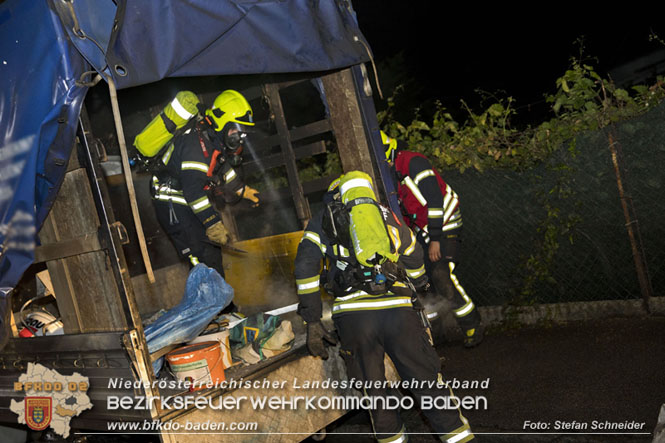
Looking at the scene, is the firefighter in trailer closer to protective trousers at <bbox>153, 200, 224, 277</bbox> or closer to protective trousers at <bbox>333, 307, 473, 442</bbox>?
protective trousers at <bbox>333, 307, 473, 442</bbox>

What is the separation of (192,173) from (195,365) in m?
1.94

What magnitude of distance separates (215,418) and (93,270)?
3.61 ft

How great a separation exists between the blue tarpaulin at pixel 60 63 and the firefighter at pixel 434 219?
2.39 meters

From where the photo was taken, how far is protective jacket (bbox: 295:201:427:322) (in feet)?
12.3

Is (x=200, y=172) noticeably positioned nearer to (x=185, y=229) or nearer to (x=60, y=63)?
(x=185, y=229)

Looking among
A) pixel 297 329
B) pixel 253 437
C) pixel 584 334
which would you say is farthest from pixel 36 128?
pixel 584 334

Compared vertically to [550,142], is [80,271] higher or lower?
higher

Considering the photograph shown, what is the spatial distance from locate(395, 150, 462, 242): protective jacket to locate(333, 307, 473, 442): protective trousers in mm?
1752

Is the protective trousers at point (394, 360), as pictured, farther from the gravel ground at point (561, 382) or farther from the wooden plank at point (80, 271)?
the wooden plank at point (80, 271)

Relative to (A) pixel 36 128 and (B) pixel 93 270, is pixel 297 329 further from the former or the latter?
(A) pixel 36 128

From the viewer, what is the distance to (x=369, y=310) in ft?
12.3

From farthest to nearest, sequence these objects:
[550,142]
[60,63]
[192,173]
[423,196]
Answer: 1. [550,142]
2. [423,196]
3. [192,173]
4. [60,63]

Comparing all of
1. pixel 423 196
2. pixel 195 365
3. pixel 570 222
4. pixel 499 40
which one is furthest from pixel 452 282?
pixel 499 40

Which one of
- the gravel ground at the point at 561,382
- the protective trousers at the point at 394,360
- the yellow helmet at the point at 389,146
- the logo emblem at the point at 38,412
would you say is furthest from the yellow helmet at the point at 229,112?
the gravel ground at the point at 561,382
